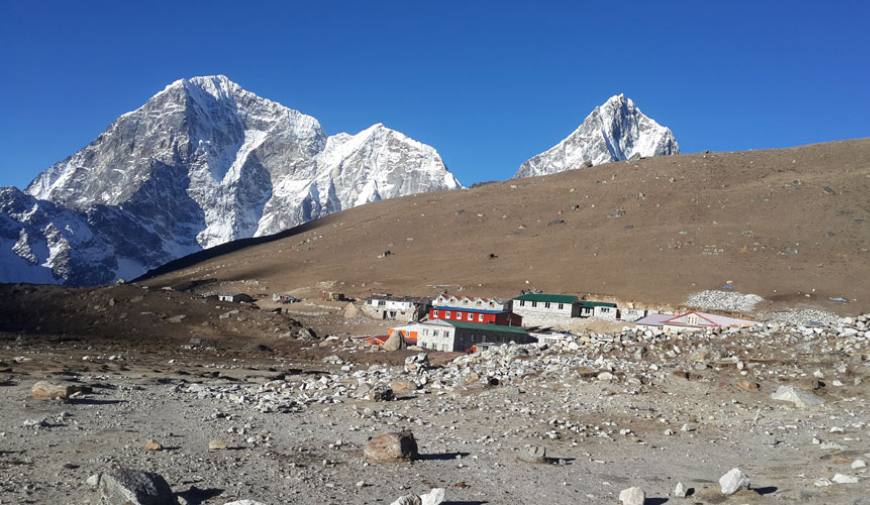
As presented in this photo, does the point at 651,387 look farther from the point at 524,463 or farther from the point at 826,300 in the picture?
the point at 826,300

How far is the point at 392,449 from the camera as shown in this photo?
1656 centimetres

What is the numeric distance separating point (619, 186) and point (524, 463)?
125473mm

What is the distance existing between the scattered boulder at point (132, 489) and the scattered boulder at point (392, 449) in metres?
4.79

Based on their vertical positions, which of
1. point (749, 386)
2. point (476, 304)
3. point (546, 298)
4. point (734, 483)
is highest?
point (546, 298)

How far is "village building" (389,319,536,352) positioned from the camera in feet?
182

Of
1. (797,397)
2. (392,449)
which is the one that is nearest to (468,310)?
(797,397)

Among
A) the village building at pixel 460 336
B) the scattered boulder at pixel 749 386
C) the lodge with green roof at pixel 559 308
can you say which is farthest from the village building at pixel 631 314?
the scattered boulder at pixel 749 386

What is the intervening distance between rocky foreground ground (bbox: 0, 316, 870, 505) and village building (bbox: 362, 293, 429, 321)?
4349 centimetres

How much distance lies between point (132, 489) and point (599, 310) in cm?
6430

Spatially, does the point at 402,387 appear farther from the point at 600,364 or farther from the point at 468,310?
the point at 468,310

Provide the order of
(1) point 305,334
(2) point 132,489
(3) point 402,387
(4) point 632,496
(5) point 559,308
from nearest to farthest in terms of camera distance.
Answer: (2) point 132,489 → (4) point 632,496 → (3) point 402,387 → (1) point 305,334 → (5) point 559,308

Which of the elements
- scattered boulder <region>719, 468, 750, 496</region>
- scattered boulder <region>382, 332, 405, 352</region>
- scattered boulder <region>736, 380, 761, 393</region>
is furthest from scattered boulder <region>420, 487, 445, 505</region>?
scattered boulder <region>382, 332, 405, 352</region>

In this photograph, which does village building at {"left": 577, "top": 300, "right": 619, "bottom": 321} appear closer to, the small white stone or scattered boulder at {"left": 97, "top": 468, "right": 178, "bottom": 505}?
the small white stone

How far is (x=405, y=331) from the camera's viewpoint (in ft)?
198
